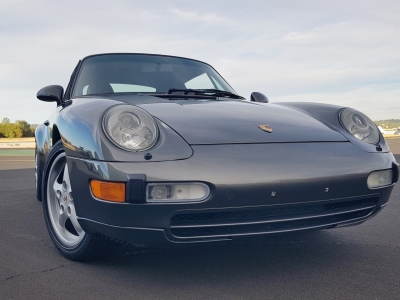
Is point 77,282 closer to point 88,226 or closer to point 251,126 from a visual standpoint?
point 88,226

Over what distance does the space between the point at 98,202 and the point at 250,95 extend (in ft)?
8.11

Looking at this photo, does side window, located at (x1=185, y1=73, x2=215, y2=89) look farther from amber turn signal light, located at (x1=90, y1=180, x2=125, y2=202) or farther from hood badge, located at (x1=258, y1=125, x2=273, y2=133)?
amber turn signal light, located at (x1=90, y1=180, x2=125, y2=202)

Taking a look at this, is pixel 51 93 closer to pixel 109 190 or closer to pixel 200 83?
pixel 200 83

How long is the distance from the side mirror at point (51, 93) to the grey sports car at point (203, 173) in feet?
3.22

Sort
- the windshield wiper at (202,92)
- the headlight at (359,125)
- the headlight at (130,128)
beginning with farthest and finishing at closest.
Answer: the windshield wiper at (202,92), the headlight at (359,125), the headlight at (130,128)

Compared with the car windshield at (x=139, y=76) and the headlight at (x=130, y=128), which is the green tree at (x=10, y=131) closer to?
the car windshield at (x=139, y=76)

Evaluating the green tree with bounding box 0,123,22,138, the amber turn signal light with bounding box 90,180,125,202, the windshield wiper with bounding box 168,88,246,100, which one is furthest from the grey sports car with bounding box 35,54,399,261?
the green tree with bounding box 0,123,22,138

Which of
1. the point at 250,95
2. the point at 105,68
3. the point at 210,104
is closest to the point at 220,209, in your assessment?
the point at 210,104

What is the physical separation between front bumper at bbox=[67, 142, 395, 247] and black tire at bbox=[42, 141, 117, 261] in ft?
0.84

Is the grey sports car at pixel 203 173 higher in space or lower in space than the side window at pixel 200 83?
lower

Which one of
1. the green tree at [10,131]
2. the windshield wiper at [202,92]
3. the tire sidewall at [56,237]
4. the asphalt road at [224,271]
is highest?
the windshield wiper at [202,92]

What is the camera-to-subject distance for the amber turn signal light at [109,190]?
2115 mm

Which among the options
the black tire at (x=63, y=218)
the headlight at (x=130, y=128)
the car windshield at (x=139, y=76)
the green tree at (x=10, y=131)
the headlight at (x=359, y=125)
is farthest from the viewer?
the green tree at (x=10, y=131)

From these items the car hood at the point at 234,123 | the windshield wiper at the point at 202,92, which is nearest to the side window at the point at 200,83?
the windshield wiper at the point at 202,92
